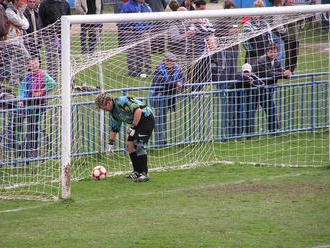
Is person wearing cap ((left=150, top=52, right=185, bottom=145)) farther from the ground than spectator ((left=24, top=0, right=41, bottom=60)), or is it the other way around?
spectator ((left=24, top=0, right=41, bottom=60))

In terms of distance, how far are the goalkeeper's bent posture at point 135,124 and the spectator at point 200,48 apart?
2.13 metres

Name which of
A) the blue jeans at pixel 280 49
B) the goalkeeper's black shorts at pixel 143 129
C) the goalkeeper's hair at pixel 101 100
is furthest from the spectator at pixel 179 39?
the blue jeans at pixel 280 49

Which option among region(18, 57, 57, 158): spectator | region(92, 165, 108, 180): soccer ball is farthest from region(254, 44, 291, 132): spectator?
region(18, 57, 57, 158): spectator

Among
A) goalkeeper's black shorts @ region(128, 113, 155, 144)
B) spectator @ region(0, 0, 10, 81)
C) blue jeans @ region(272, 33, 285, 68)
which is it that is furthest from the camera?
blue jeans @ region(272, 33, 285, 68)

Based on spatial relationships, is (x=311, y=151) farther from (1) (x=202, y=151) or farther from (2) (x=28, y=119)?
(2) (x=28, y=119)

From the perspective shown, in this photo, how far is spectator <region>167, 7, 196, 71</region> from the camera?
40.3 feet

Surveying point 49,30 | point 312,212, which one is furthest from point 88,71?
point 312,212

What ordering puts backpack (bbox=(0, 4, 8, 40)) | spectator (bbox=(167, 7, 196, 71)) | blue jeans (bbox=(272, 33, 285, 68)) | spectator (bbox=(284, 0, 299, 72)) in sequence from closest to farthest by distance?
backpack (bbox=(0, 4, 8, 40)), spectator (bbox=(167, 7, 196, 71)), spectator (bbox=(284, 0, 299, 72)), blue jeans (bbox=(272, 33, 285, 68))

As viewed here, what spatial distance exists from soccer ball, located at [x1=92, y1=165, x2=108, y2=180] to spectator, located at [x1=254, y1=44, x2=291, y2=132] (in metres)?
4.06

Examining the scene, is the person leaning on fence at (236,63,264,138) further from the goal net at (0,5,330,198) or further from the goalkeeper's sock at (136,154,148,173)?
the goalkeeper's sock at (136,154,148,173)

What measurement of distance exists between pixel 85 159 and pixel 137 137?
5.31 ft

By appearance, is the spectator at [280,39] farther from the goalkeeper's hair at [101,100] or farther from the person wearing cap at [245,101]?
the goalkeeper's hair at [101,100]

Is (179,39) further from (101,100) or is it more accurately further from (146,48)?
(101,100)

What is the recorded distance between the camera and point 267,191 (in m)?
10.5
